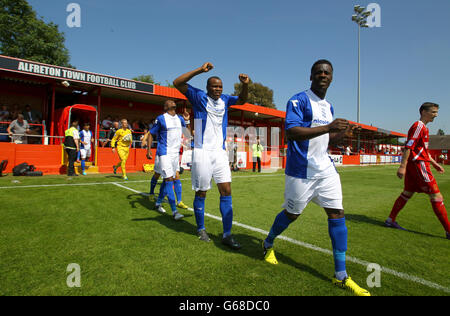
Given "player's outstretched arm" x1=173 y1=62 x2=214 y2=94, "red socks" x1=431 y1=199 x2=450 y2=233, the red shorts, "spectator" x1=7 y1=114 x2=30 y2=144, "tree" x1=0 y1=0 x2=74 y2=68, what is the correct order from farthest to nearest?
"tree" x1=0 y1=0 x2=74 y2=68 → "spectator" x1=7 y1=114 x2=30 y2=144 → the red shorts → "red socks" x1=431 y1=199 x2=450 y2=233 → "player's outstretched arm" x1=173 y1=62 x2=214 y2=94

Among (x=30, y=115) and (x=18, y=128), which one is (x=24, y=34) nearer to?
(x=30, y=115)

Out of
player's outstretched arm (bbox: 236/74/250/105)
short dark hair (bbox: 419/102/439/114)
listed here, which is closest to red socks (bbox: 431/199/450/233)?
short dark hair (bbox: 419/102/439/114)

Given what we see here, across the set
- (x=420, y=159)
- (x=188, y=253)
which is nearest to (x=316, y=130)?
(x=188, y=253)

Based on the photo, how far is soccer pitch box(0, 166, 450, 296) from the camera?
226 cm

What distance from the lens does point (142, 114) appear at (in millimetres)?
17922

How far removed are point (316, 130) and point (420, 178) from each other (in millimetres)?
3260

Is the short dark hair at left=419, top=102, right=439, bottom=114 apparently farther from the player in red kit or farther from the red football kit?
the red football kit

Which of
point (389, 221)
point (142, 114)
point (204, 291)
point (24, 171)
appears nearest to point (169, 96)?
point (142, 114)

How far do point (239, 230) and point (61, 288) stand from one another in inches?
97.6

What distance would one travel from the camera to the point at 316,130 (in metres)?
2.21

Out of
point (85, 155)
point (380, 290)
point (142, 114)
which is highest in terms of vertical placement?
point (142, 114)

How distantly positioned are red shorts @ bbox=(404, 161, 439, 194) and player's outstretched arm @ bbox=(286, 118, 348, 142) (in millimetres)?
3064

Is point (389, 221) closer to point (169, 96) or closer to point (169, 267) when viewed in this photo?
point (169, 267)
